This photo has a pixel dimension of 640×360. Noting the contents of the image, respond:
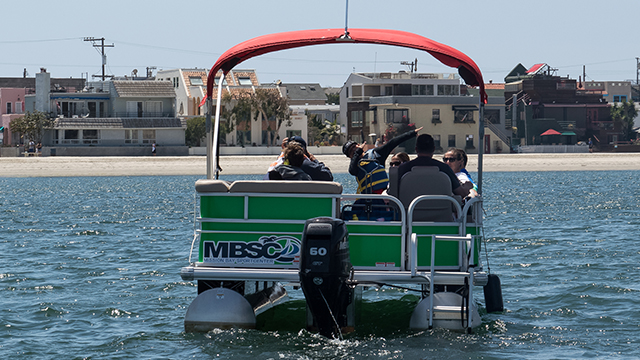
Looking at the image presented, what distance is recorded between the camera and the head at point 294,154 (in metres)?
8.63

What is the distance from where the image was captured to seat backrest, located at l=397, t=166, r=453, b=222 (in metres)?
8.24

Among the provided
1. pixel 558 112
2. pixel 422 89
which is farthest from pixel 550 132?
pixel 422 89

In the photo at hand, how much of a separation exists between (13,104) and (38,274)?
270ft

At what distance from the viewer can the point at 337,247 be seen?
7.51 m

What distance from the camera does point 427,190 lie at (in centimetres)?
841

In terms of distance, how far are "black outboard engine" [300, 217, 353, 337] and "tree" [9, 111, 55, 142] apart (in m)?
66.5

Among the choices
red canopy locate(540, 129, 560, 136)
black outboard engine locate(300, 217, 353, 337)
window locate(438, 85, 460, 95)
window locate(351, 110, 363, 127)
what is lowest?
black outboard engine locate(300, 217, 353, 337)

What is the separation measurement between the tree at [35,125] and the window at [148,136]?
7937 mm

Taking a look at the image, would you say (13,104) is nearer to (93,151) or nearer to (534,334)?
(93,151)

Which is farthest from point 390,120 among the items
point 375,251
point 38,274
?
point 375,251

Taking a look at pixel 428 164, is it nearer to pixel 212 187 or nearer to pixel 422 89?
pixel 212 187

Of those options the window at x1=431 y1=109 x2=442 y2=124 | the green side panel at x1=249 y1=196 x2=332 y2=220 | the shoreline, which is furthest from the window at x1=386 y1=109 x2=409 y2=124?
the green side panel at x1=249 y1=196 x2=332 y2=220

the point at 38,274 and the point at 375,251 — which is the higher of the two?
the point at 375,251

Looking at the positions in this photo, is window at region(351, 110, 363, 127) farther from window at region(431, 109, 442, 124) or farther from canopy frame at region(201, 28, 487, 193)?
canopy frame at region(201, 28, 487, 193)
